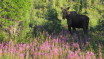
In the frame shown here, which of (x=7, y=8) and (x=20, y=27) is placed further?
(x=20, y=27)

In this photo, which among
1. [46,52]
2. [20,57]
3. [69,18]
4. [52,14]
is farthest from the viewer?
[52,14]

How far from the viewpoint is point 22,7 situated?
34.6ft

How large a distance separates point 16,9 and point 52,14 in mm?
7475

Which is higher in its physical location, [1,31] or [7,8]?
[7,8]

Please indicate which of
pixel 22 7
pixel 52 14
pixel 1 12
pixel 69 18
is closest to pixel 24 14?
pixel 22 7

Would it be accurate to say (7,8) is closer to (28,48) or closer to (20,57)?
(28,48)

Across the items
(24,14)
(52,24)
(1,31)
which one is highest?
(24,14)

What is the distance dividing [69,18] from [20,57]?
390 inches

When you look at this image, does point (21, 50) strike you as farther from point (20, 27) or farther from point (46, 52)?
point (20, 27)

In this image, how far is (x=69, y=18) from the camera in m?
15.8

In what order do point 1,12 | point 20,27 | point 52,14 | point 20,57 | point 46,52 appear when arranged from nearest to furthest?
1. point 20,57
2. point 46,52
3. point 1,12
4. point 20,27
5. point 52,14

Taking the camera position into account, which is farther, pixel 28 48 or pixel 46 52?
pixel 28 48

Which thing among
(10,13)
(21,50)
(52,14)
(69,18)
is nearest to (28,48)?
(21,50)

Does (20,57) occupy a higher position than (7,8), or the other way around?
(7,8)
